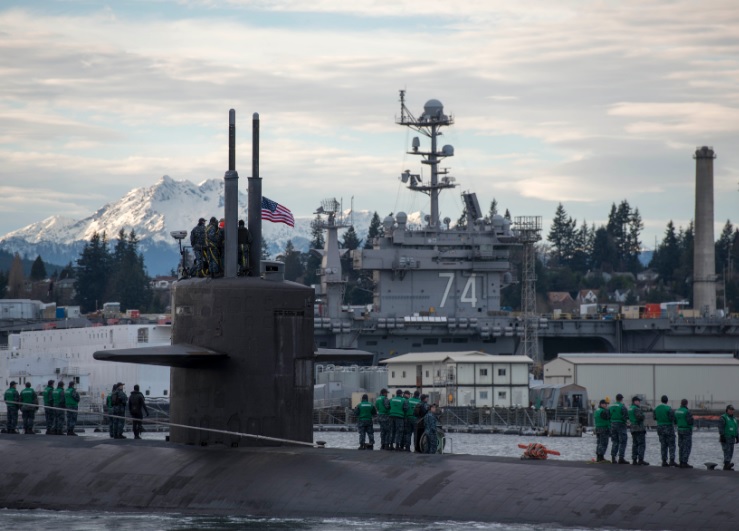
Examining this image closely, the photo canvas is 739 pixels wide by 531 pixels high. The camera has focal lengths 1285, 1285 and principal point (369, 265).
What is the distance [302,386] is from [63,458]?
491cm

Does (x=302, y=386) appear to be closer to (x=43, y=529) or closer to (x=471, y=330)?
(x=43, y=529)

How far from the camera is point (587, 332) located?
90250mm

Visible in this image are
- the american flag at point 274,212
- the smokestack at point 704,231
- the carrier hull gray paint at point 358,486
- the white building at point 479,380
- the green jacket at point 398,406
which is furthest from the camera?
the smokestack at point 704,231

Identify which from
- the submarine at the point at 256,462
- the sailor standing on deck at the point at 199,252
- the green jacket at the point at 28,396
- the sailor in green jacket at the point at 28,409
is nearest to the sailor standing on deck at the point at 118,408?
the sailor in green jacket at the point at 28,409

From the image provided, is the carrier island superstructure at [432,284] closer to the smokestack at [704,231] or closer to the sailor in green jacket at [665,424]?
the smokestack at [704,231]

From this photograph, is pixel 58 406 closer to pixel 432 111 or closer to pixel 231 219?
pixel 231 219

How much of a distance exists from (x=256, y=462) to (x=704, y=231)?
9124 cm

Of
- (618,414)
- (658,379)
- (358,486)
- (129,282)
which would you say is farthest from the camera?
(129,282)

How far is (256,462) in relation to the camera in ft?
70.1

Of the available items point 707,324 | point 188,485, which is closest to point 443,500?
point 188,485

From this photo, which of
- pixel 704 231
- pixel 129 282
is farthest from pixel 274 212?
pixel 129 282

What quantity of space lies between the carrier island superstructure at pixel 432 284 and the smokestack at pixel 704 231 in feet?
67.6

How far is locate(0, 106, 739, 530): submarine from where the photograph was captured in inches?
752

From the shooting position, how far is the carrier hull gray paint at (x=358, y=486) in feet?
58.7
